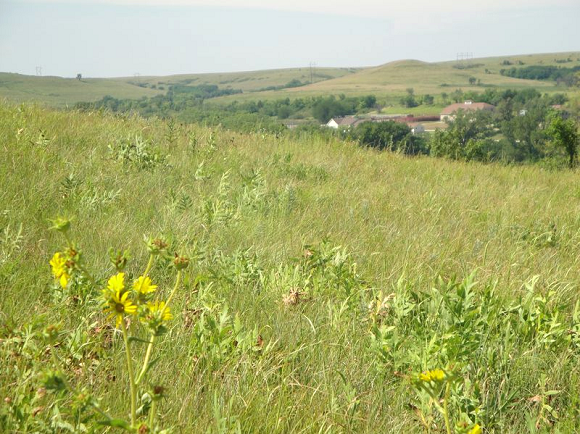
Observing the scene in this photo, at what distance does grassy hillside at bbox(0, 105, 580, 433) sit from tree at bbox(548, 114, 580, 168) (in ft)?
25.5

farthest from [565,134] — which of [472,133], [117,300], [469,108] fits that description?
[469,108]

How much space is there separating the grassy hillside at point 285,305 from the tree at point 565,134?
7.76 m

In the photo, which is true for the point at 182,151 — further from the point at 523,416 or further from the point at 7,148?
the point at 523,416

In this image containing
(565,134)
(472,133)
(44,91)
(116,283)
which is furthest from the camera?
(44,91)

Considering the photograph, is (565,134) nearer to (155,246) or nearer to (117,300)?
(155,246)

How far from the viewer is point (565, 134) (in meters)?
12.8

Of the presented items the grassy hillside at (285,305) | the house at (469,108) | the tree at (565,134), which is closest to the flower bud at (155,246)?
the grassy hillside at (285,305)

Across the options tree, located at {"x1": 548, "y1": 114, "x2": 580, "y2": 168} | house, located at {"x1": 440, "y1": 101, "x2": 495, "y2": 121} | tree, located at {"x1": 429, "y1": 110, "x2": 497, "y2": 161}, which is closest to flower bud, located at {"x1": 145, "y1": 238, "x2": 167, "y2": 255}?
tree, located at {"x1": 548, "y1": 114, "x2": 580, "y2": 168}

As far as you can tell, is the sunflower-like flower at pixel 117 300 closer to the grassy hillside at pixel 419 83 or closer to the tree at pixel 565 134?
the tree at pixel 565 134

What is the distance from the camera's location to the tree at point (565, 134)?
12.5m

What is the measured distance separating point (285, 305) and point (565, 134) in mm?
12004

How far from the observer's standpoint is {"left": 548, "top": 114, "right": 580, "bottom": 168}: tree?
493 inches

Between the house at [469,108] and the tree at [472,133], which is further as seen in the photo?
the house at [469,108]

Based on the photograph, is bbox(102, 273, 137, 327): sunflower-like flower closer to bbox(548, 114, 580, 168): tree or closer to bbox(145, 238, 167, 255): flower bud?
bbox(145, 238, 167, 255): flower bud
